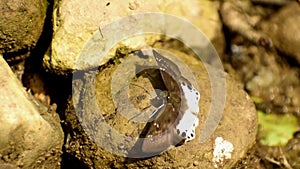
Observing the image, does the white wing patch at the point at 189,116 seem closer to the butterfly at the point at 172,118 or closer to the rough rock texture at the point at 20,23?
the butterfly at the point at 172,118

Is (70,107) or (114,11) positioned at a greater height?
(114,11)

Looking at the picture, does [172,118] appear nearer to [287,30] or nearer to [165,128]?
[165,128]

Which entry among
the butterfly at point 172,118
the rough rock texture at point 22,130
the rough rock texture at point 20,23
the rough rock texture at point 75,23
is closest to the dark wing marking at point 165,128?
the butterfly at point 172,118

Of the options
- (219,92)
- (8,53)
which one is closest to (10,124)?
(8,53)

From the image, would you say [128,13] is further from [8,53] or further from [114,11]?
[8,53]

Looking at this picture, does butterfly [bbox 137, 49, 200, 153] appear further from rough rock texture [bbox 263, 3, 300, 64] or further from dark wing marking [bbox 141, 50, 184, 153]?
rough rock texture [bbox 263, 3, 300, 64]

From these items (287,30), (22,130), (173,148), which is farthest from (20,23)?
(287,30)
